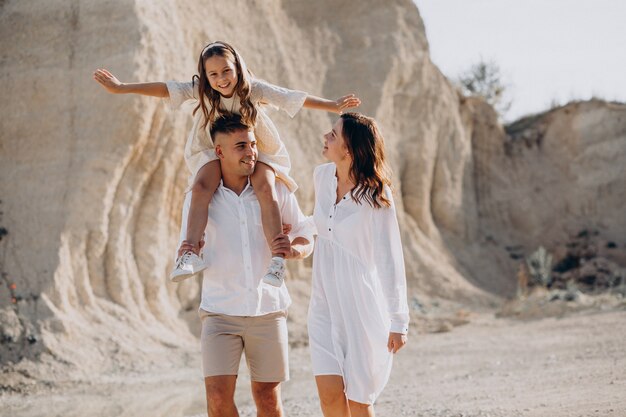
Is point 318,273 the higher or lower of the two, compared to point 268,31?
lower

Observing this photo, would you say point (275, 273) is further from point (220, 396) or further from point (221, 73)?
point (221, 73)

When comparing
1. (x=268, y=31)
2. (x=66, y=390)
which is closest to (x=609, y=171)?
(x=268, y=31)

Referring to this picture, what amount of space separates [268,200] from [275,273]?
17.8 inches

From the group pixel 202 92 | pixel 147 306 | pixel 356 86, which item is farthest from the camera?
pixel 356 86

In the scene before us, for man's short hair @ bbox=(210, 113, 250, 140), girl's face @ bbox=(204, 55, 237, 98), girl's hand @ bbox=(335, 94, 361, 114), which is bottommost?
man's short hair @ bbox=(210, 113, 250, 140)

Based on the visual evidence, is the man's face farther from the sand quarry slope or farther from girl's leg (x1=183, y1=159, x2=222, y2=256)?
the sand quarry slope

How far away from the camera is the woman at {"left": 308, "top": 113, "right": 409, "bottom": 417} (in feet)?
14.6

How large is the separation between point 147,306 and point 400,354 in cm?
353

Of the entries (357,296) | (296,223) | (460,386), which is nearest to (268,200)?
(296,223)

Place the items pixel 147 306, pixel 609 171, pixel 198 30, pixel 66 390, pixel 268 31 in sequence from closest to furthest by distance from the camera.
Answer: pixel 66 390 → pixel 147 306 → pixel 198 30 → pixel 268 31 → pixel 609 171

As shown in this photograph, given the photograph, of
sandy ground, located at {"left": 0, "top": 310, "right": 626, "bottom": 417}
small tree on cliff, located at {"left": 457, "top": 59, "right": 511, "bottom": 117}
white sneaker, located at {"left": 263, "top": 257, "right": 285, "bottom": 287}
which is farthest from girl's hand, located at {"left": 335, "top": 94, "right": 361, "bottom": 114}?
small tree on cliff, located at {"left": 457, "top": 59, "right": 511, "bottom": 117}

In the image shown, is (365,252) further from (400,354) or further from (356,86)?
(356,86)

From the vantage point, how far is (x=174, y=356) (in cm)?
1083

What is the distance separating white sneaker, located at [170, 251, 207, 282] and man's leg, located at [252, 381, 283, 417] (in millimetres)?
670
